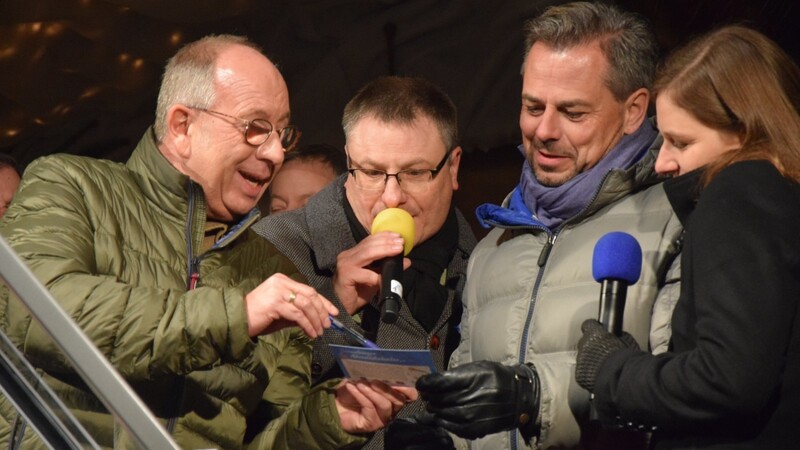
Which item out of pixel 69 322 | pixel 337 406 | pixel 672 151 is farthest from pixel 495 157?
pixel 69 322

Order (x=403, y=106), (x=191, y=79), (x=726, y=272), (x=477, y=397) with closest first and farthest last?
(x=726, y=272) < (x=477, y=397) < (x=191, y=79) < (x=403, y=106)

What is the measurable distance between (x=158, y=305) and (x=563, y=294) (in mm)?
899

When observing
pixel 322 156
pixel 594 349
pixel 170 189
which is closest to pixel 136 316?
pixel 170 189

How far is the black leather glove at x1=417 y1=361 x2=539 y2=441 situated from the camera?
220 cm

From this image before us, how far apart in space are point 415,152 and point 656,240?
105 cm

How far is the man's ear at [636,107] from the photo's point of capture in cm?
287

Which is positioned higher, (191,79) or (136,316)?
(191,79)

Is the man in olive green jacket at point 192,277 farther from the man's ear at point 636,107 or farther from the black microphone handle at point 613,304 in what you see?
the man's ear at point 636,107

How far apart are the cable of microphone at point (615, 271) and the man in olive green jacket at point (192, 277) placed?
0.59m

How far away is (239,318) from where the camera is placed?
2242mm

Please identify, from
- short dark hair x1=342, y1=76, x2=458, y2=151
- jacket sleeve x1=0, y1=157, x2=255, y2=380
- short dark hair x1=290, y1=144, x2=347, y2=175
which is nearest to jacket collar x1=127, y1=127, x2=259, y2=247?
jacket sleeve x1=0, y1=157, x2=255, y2=380

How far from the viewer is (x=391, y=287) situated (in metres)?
2.54

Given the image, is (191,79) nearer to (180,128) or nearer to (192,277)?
(180,128)

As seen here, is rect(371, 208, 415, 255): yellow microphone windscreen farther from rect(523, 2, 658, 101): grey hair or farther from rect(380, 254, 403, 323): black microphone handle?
rect(523, 2, 658, 101): grey hair
